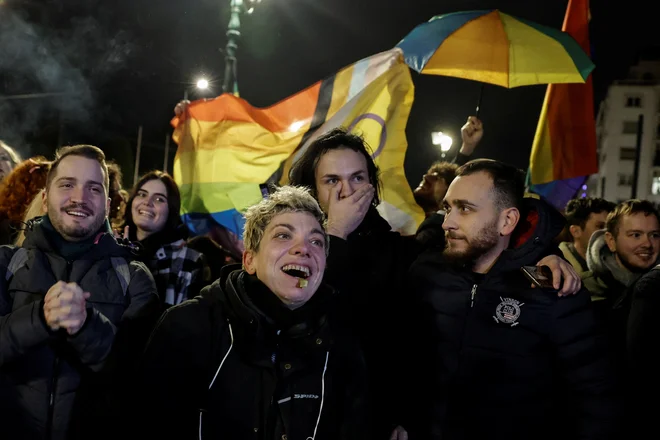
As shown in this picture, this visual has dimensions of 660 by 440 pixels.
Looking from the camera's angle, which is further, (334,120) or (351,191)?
(334,120)

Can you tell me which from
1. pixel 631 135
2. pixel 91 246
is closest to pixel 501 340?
pixel 91 246

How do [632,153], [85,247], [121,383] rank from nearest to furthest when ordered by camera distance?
[121,383] → [85,247] → [632,153]

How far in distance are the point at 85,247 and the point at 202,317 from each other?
3.29 feet

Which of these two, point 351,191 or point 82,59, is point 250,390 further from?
point 82,59

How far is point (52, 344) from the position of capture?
2719mm

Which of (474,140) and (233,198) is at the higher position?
(474,140)

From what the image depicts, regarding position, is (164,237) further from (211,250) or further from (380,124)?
(380,124)

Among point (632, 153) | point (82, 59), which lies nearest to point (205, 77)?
point (82, 59)

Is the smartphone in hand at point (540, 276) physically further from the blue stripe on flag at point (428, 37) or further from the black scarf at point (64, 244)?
the blue stripe on flag at point (428, 37)

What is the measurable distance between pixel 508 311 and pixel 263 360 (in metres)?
1.40

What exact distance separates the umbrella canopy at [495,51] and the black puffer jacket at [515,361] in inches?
99.1

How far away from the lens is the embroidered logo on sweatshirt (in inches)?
114

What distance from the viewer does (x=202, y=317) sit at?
7.79 feet

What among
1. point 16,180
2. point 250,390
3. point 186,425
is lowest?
point 186,425
